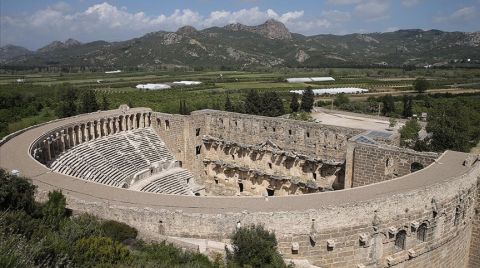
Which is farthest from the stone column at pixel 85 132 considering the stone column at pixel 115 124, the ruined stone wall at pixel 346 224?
the ruined stone wall at pixel 346 224

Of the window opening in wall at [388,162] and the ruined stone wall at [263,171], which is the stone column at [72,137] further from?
the window opening in wall at [388,162]

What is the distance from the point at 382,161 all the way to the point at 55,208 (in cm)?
1719

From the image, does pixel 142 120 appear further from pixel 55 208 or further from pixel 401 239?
pixel 401 239

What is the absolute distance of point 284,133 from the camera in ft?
98.0

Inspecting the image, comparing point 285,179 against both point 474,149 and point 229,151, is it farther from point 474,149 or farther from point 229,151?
point 474,149

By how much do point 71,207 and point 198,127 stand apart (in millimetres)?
17552

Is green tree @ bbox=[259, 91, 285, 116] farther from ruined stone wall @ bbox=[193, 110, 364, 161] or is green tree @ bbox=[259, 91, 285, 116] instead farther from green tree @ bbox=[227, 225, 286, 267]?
green tree @ bbox=[227, 225, 286, 267]

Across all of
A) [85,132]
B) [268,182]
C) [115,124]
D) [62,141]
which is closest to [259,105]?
[268,182]

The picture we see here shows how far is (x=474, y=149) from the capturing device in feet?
142

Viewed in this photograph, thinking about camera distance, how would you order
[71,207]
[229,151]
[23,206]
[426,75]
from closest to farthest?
[23,206] < [71,207] < [229,151] < [426,75]

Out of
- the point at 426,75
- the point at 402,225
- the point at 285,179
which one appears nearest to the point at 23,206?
the point at 402,225

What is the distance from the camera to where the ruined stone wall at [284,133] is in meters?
27.5

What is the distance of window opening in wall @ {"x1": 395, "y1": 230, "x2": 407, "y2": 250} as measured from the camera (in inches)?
700

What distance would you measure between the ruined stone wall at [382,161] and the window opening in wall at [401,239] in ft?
19.3
